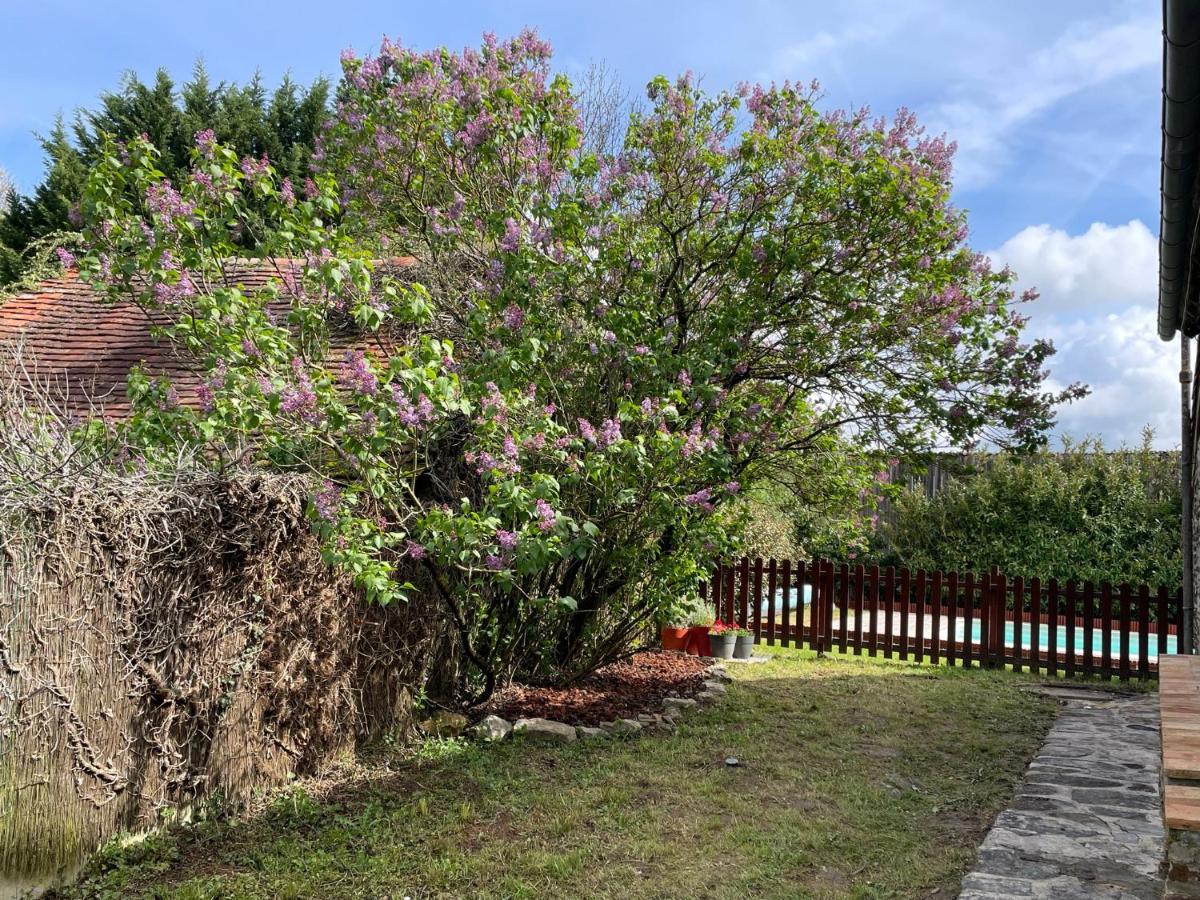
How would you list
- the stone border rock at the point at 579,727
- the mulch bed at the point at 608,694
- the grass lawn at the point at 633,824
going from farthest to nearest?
the mulch bed at the point at 608,694, the stone border rock at the point at 579,727, the grass lawn at the point at 633,824

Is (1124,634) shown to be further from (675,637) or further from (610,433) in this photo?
(610,433)

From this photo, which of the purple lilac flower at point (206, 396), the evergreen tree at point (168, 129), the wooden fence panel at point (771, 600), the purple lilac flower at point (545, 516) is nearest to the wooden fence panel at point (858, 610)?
the wooden fence panel at point (771, 600)

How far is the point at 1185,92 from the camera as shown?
3072 mm

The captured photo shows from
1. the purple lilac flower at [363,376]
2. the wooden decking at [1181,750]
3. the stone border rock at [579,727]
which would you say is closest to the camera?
the wooden decking at [1181,750]

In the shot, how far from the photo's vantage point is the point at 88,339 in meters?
10.0

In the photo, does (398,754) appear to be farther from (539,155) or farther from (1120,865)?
(539,155)

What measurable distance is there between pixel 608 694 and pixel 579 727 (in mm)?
915

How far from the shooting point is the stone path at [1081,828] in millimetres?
3623

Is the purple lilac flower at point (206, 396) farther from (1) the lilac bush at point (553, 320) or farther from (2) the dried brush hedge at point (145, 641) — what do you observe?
(2) the dried brush hedge at point (145, 641)

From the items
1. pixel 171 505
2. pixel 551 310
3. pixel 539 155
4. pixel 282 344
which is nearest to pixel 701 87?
pixel 539 155

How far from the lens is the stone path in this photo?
11.9 ft

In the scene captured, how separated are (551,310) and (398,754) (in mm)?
3160

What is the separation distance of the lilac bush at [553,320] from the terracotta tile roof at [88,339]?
66.3 inches

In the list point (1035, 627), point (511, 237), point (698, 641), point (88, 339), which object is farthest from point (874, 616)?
point (88, 339)
